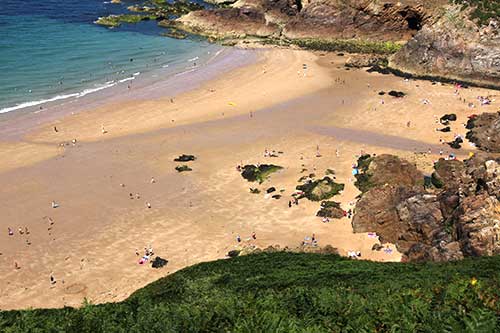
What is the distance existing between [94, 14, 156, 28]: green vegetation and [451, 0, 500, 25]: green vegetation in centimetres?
5344

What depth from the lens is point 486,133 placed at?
43406mm

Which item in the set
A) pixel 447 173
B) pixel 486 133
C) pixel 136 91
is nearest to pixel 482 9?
pixel 486 133

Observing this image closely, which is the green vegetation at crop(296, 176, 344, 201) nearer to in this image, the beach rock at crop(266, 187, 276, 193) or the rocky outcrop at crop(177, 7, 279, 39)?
the beach rock at crop(266, 187, 276, 193)

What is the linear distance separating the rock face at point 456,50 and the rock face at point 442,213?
29.2 m

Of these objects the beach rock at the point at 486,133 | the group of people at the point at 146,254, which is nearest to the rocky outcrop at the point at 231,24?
the beach rock at the point at 486,133

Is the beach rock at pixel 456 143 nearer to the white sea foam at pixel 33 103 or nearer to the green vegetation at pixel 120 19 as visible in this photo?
the white sea foam at pixel 33 103

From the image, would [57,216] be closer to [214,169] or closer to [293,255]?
[214,169]

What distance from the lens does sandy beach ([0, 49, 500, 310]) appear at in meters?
30.5

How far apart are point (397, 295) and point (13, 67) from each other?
59758 mm

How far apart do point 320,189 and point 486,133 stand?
16.9 m

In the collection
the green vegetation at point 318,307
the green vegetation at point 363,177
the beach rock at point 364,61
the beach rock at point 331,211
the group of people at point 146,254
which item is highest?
the green vegetation at point 318,307

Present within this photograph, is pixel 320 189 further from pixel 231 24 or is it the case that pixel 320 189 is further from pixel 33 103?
pixel 231 24

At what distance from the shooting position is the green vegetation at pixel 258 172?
1564 inches

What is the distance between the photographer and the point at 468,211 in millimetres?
26172
